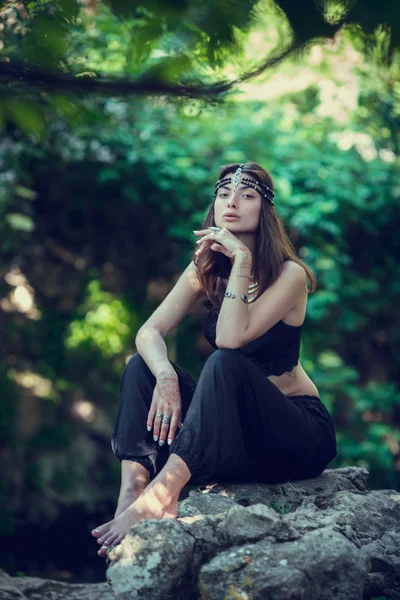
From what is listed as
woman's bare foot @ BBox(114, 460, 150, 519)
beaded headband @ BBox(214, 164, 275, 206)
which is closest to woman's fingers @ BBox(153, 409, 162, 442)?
woman's bare foot @ BBox(114, 460, 150, 519)

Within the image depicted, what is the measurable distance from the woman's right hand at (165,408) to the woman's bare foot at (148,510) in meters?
0.30

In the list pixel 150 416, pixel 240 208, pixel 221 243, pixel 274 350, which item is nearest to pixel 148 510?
pixel 150 416

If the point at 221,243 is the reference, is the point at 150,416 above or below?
below

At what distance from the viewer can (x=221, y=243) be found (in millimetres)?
3111

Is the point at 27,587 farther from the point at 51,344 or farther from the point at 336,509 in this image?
the point at 51,344

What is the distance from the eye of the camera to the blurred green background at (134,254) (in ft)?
18.5

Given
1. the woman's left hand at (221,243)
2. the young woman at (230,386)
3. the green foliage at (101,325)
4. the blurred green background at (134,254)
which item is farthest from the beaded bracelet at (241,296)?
the green foliage at (101,325)

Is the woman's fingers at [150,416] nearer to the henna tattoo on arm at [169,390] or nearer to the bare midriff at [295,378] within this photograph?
the henna tattoo on arm at [169,390]

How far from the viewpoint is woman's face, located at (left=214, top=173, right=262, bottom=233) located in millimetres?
3205

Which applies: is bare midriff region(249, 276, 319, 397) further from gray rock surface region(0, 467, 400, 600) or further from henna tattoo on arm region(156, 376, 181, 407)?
gray rock surface region(0, 467, 400, 600)

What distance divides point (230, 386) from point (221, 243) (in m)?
0.73

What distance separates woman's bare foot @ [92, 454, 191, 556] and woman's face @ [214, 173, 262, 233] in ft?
3.89

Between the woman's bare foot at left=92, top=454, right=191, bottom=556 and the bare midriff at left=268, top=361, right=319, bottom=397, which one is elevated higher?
the bare midriff at left=268, top=361, right=319, bottom=397

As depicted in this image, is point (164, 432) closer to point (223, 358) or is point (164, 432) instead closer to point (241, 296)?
point (223, 358)
